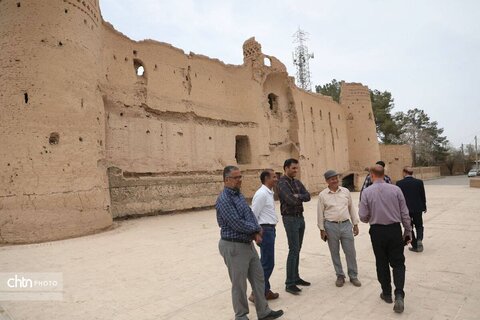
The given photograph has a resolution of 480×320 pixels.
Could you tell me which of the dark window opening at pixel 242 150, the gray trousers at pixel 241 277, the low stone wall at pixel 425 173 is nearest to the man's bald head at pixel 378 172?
the gray trousers at pixel 241 277

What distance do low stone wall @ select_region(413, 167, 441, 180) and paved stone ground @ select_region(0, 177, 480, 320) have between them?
3195cm

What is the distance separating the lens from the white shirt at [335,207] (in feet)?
15.7

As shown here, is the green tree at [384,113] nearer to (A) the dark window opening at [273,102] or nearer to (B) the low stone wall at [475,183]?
(B) the low stone wall at [475,183]

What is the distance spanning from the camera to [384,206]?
4074mm

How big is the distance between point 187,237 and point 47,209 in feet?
13.0

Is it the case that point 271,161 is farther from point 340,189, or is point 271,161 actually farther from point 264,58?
point 340,189

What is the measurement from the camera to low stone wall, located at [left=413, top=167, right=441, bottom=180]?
37688 mm

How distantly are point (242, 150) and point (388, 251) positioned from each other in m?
16.3

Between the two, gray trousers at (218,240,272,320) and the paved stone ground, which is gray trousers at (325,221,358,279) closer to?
the paved stone ground

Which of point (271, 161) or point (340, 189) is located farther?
point (271, 161)

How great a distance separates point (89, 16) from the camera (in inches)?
446

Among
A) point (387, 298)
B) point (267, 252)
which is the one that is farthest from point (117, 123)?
point (387, 298)

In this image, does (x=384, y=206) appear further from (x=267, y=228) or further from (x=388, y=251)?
(x=267, y=228)

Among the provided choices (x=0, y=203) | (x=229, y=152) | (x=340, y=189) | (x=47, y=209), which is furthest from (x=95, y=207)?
(x=229, y=152)
